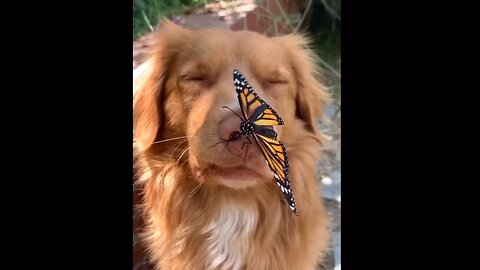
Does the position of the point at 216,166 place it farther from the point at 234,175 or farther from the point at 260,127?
the point at 260,127

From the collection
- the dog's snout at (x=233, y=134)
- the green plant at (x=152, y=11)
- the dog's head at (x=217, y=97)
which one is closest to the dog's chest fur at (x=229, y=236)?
the dog's head at (x=217, y=97)

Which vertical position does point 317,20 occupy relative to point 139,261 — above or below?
above

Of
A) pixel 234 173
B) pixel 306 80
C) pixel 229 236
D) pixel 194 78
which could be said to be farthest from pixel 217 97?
pixel 229 236

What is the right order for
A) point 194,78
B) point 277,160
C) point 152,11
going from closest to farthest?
1. point 277,160
2. point 194,78
3. point 152,11

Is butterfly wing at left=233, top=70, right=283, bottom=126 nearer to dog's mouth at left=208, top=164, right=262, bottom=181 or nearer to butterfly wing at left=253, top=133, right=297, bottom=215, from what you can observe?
butterfly wing at left=253, top=133, right=297, bottom=215

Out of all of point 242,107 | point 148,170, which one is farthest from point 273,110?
point 148,170
